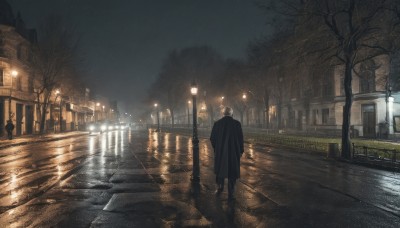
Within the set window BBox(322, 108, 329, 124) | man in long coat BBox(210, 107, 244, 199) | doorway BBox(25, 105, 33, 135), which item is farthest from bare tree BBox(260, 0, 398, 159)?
doorway BBox(25, 105, 33, 135)

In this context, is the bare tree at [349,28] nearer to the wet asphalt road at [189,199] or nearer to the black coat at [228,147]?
the wet asphalt road at [189,199]

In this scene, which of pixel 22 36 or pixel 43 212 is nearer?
pixel 43 212

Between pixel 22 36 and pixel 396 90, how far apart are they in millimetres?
43801

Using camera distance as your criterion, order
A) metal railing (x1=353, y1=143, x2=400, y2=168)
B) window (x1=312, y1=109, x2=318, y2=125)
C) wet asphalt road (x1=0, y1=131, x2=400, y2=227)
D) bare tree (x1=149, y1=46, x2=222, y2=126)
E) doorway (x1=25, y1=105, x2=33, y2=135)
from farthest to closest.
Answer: bare tree (x1=149, y1=46, x2=222, y2=126), window (x1=312, y1=109, x2=318, y2=125), doorway (x1=25, y1=105, x2=33, y2=135), metal railing (x1=353, y1=143, x2=400, y2=168), wet asphalt road (x1=0, y1=131, x2=400, y2=227)

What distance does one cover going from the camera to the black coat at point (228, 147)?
7840 millimetres

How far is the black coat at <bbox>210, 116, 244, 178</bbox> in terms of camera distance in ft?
25.7

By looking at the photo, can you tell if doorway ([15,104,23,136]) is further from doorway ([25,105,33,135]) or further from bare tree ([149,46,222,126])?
bare tree ([149,46,222,126])

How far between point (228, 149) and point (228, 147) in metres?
0.05

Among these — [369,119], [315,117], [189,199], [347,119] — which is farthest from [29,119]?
[189,199]

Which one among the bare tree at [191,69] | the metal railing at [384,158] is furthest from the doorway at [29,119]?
the metal railing at [384,158]

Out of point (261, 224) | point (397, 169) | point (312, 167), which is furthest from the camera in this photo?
point (312, 167)

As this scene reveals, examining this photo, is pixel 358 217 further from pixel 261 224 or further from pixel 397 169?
pixel 397 169

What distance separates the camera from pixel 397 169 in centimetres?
1333

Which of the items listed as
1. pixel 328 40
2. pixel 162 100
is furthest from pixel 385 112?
pixel 162 100
